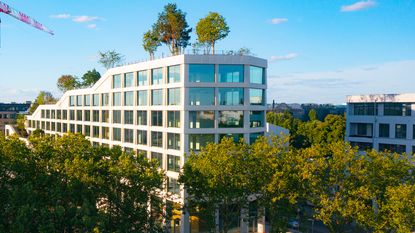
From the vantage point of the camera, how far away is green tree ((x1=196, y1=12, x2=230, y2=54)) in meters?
50.0

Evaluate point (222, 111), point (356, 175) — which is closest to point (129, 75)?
point (222, 111)

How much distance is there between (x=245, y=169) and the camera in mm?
35688

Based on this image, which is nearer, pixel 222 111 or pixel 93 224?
pixel 93 224

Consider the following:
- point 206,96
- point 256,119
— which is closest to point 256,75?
point 256,119

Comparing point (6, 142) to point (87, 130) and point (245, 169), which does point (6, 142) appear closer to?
point (245, 169)

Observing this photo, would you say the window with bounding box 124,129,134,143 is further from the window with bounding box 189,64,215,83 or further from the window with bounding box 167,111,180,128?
the window with bounding box 189,64,215,83

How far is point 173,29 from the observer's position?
56469 mm

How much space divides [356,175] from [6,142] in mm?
30559

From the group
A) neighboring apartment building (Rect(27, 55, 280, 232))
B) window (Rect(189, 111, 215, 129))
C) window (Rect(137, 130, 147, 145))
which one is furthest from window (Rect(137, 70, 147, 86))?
window (Rect(189, 111, 215, 129))

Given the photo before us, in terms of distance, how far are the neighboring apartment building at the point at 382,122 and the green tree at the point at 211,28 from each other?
28.2 meters

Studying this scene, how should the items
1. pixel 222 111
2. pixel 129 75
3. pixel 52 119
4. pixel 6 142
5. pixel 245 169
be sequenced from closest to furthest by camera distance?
pixel 6 142
pixel 245 169
pixel 222 111
pixel 129 75
pixel 52 119

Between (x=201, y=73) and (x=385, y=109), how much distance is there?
3210 cm

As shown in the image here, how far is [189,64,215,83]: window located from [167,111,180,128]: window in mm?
4969

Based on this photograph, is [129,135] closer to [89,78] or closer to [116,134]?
[116,134]
